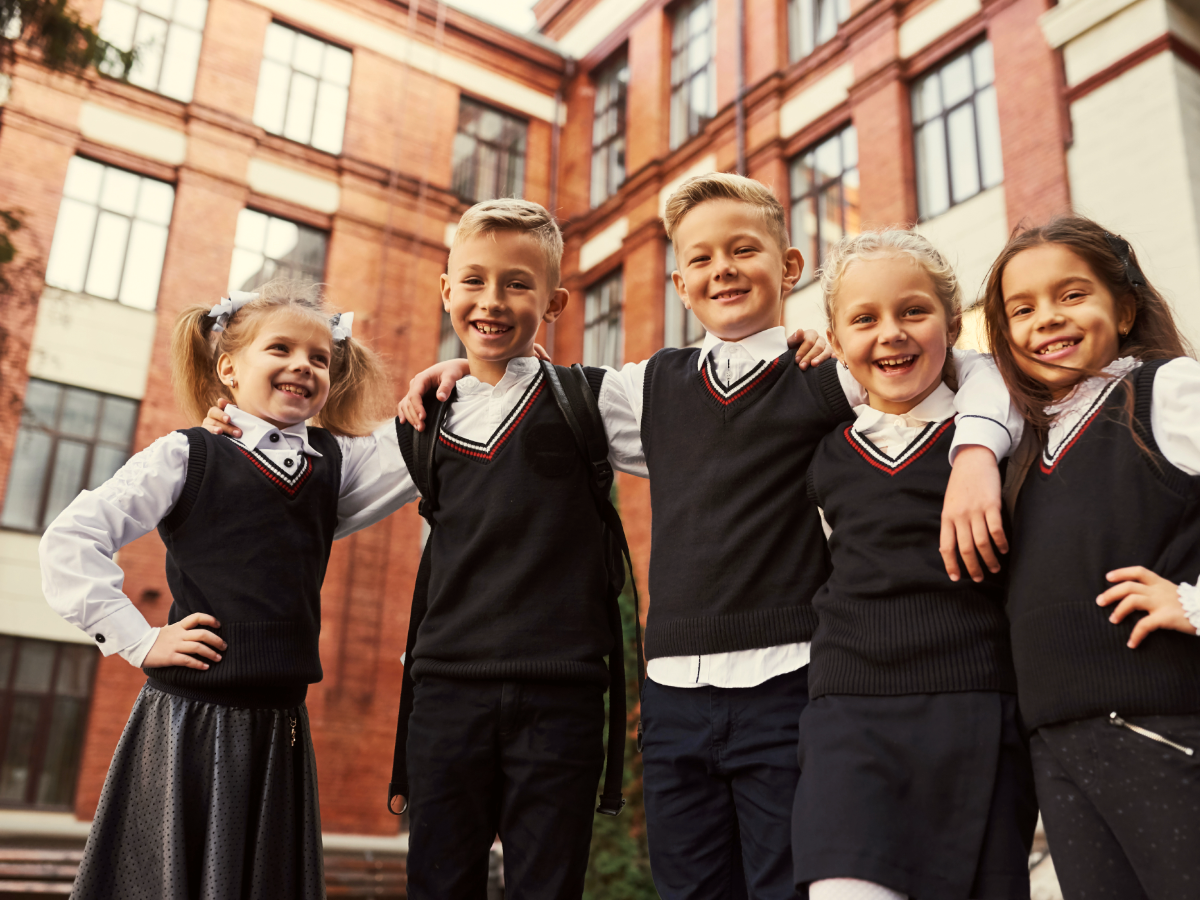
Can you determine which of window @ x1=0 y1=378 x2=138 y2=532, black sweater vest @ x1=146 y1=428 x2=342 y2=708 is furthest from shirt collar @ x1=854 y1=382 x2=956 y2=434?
window @ x1=0 y1=378 x2=138 y2=532

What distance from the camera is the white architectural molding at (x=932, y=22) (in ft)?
28.0

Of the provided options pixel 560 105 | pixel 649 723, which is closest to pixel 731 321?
pixel 649 723

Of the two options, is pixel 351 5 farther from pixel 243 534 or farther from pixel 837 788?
pixel 837 788

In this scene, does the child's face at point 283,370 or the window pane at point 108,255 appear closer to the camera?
the child's face at point 283,370

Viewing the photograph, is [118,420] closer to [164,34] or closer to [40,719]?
[40,719]

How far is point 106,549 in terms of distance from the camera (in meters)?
2.16

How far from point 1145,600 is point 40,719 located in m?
9.98

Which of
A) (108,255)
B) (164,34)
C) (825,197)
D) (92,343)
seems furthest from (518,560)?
(164,34)

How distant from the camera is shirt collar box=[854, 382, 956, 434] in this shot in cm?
188

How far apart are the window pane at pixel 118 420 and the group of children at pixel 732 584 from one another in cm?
854

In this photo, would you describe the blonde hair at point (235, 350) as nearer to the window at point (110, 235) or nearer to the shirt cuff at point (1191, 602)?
the shirt cuff at point (1191, 602)

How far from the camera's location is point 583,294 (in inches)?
512

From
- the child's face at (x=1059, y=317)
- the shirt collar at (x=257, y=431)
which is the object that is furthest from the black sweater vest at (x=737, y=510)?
the shirt collar at (x=257, y=431)

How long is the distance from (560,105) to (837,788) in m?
13.4
